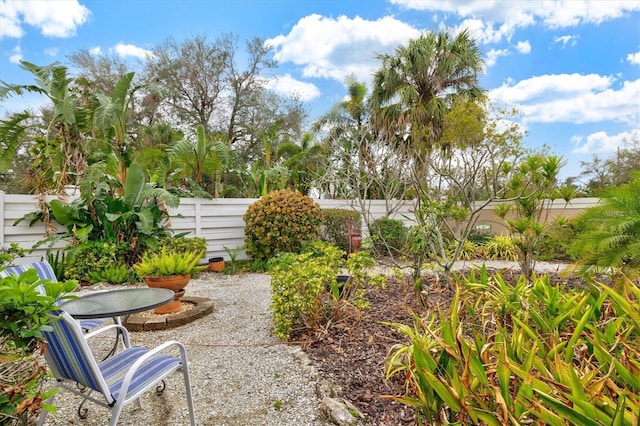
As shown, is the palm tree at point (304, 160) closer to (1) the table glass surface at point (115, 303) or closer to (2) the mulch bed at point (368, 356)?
(2) the mulch bed at point (368, 356)

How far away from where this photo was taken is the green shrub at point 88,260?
5699 mm

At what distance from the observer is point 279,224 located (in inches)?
283

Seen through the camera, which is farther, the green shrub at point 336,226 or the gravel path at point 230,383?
the green shrub at point 336,226

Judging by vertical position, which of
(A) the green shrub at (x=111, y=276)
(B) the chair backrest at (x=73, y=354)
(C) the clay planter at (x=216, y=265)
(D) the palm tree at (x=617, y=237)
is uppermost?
(D) the palm tree at (x=617, y=237)

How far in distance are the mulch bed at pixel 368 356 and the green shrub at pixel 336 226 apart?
14.2 feet

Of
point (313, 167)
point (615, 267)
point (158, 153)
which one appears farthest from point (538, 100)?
point (158, 153)

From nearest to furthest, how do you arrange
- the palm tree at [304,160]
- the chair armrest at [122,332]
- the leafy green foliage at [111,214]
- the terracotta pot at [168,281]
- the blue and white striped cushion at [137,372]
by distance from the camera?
the blue and white striped cushion at [137,372] → the chair armrest at [122,332] → the terracotta pot at [168,281] → the leafy green foliage at [111,214] → the palm tree at [304,160]

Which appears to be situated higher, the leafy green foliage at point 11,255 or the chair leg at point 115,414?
the leafy green foliage at point 11,255

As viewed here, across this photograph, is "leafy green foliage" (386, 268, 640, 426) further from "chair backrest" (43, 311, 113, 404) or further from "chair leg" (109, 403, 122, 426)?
"chair backrest" (43, 311, 113, 404)

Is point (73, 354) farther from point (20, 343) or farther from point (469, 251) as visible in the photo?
point (469, 251)

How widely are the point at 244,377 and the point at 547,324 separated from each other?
214 cm

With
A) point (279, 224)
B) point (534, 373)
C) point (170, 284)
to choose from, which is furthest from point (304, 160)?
point (534, 373)

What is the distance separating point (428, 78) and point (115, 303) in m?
12.1

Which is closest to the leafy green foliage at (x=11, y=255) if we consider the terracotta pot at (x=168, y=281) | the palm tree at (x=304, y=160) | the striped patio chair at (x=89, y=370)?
the striped patio chair at (x=89, y=370)
